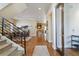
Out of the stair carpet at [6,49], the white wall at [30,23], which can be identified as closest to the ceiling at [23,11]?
the white wall at [30,23]

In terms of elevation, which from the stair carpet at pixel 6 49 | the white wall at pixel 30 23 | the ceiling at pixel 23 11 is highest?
the ceiling at pixel 23 11

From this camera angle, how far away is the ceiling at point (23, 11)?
2.64 m

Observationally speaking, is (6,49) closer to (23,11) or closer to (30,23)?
(30,23)

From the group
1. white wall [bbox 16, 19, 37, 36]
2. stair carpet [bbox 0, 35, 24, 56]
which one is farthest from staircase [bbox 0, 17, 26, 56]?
white wall [bbox 16, 19, 37, 36]

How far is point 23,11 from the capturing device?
114 inches

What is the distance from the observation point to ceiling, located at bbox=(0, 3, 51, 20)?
2637 mm

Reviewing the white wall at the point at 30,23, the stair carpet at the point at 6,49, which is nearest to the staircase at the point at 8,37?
the stair carpet at the point at 6,49

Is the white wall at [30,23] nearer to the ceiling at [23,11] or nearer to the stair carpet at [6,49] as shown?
the ceiling at [23,11]

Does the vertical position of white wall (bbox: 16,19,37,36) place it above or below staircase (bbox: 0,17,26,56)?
above

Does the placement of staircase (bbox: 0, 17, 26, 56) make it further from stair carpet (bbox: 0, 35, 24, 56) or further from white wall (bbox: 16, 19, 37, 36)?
white wall (bbox: 16, 19, 37, 36)

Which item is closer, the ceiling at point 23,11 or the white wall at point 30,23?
the ceiling at point 23,11

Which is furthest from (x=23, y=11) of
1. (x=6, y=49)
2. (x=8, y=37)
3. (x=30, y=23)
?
(x=6, y=49)

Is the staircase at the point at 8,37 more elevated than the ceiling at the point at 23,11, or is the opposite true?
the ceiling at the point at 23,11

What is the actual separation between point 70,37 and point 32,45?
4.26 feet
